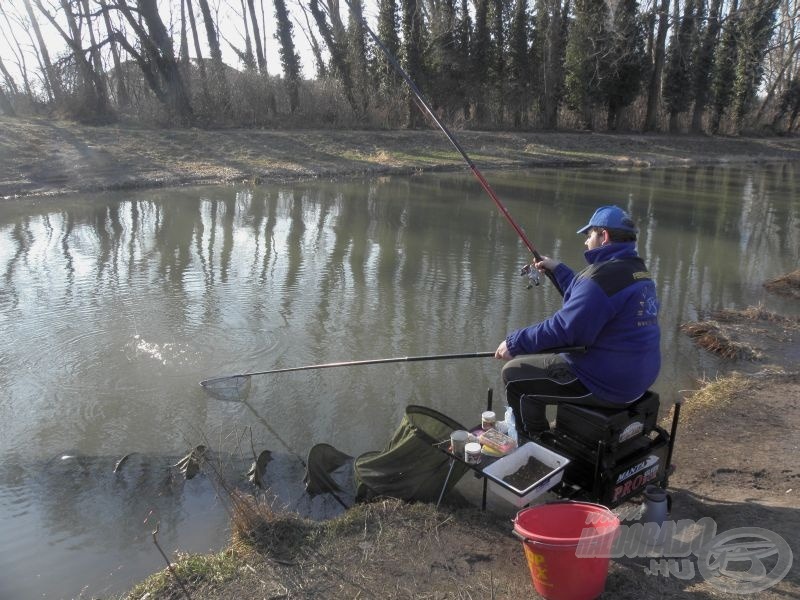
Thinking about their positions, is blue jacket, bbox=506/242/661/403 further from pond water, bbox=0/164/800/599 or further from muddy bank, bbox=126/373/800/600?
pond water, bbox=0/164/800/599

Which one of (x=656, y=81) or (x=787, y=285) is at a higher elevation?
(x=656, y=81)

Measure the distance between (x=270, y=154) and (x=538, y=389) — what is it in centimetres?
1895

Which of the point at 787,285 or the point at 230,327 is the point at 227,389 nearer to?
the point at 230,327

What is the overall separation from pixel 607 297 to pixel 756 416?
94.7 inches

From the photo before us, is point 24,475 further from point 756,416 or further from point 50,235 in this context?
point 50,235

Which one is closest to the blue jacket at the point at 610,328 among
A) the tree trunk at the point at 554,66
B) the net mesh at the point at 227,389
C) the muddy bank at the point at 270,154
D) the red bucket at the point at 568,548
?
the red bucket at the point at 568,548

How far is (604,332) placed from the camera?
10.4 ft

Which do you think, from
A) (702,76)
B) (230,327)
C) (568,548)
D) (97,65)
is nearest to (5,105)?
(97,65)

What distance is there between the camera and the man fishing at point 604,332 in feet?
10.1

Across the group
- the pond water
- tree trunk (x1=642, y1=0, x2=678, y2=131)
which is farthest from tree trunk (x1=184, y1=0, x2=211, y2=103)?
tree trunk (x1=642, y1=0, x2=678, y2=131)

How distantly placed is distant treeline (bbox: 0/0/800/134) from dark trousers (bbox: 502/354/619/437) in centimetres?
2311

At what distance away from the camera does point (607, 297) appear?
3.06 meters

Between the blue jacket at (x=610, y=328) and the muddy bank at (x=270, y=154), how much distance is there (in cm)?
1573

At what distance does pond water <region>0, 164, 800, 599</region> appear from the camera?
153 inches
